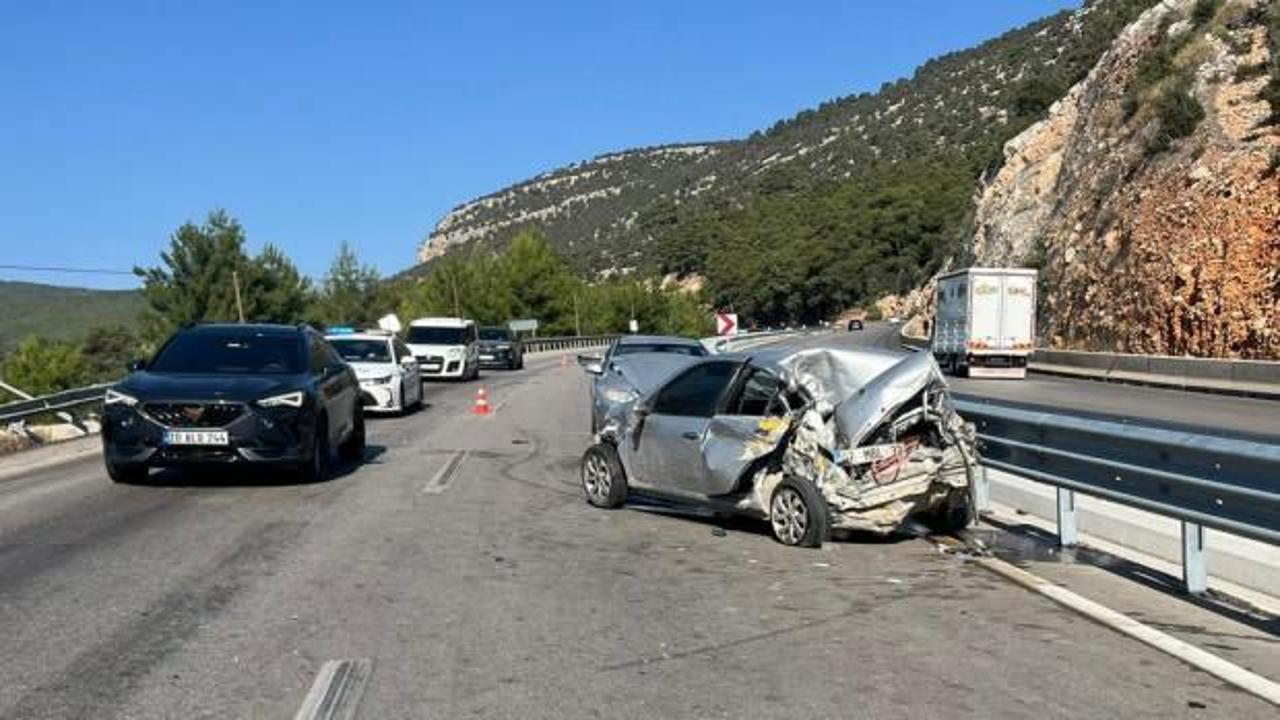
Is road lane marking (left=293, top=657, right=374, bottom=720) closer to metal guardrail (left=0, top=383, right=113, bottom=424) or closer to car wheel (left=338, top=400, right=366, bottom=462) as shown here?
car wheel (left=338, top=400, right=366, bottom=462)

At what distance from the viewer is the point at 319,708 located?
5480mm

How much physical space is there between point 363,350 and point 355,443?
9535 millimetres

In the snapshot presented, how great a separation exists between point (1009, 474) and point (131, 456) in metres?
7.98

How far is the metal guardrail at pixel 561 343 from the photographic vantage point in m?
85.8

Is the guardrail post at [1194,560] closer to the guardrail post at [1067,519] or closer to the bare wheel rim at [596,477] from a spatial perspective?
the guardrail post at [1067,519]

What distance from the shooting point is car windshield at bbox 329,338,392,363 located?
977 inches

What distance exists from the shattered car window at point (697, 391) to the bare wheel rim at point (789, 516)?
1.08 meters

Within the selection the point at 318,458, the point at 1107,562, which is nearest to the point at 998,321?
the point at 318,458

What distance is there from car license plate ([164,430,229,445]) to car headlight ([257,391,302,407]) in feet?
1.70

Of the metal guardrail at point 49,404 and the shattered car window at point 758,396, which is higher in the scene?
the shattered car window at point 758,396

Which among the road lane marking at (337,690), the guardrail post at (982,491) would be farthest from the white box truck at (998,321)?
the road lane marking at (337,690)

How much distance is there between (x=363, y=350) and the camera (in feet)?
82.9

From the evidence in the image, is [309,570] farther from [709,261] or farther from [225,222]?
[709,261]

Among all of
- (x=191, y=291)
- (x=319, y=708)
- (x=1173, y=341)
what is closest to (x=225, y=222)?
(x=191, y=291)
